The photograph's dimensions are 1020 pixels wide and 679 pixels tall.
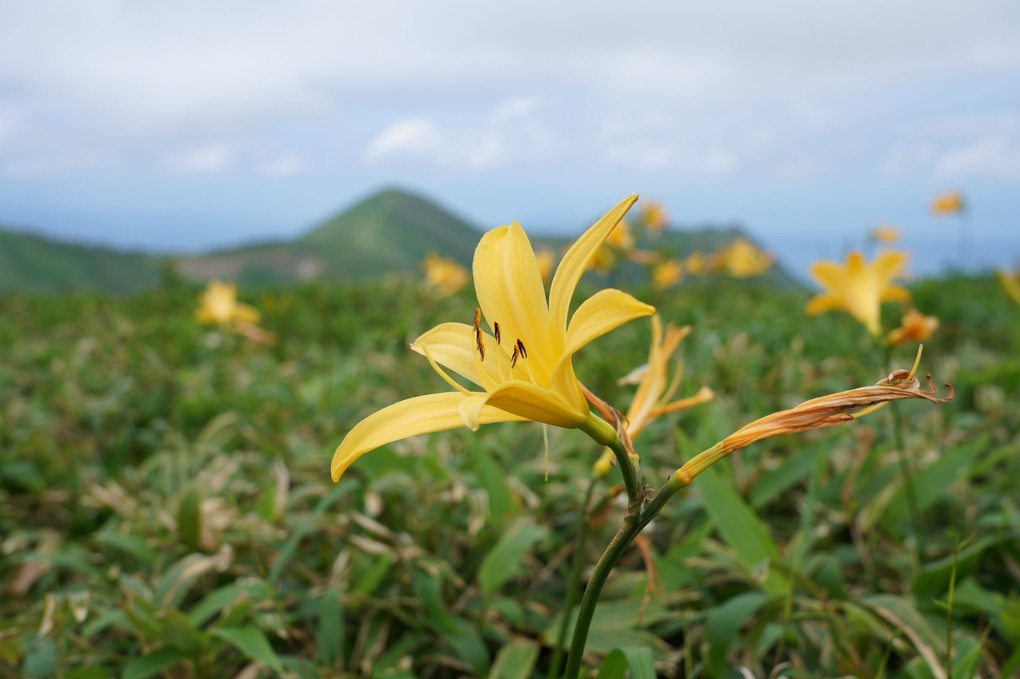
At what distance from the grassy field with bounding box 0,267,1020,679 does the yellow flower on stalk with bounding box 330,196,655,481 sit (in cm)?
22

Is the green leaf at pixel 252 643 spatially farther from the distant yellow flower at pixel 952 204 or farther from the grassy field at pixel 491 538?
the distant yellow flower at pixel 952 204

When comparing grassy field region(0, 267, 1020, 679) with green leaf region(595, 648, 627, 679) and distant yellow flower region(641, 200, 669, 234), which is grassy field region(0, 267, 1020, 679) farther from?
distant yellow flower region(641, 200, 669, 234)

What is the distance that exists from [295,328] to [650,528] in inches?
129

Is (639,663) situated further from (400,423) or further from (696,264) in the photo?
(696,264)

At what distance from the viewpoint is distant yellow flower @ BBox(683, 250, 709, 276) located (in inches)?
234

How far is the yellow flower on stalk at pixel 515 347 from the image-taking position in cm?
70

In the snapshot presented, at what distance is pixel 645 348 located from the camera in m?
3.24

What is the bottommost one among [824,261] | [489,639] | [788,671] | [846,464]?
[489,639]

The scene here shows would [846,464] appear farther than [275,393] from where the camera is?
No

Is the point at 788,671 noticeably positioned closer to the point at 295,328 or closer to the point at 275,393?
the point at 275,393

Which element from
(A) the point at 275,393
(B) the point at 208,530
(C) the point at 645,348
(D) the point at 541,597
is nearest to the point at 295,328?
(A) the point at 275,393

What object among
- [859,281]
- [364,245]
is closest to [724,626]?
[859,281]

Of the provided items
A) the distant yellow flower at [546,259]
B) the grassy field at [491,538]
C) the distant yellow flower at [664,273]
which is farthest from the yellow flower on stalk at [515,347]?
the distant yellow flower at [664,273]

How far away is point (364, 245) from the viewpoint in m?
32.4
